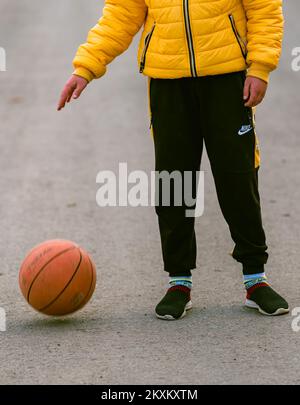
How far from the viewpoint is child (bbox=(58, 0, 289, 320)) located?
520 centimetres

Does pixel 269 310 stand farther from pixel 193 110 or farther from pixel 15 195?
pixel 15 195

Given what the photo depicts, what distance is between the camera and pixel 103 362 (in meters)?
4.78

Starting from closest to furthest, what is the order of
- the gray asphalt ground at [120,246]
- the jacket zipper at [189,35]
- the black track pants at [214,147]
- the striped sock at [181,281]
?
the gray asphalt ground at [120,246] < the jacket zipper at [189,35] < the black track pants at [214,147] < the striped sock at [181,281]

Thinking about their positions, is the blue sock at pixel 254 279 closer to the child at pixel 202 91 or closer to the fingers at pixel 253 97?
the child at pixel 202 91

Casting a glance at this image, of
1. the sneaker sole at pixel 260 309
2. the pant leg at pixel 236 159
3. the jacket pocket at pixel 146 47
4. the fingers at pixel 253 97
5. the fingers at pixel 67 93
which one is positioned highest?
the jacket pocket at pixel 146 47

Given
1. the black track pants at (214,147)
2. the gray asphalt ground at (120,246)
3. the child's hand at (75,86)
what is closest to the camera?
the gray asphalt ground at (120,246)

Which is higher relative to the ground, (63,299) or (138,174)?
(138,174)

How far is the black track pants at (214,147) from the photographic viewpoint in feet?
17.3

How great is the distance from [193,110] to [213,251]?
5.52 ft

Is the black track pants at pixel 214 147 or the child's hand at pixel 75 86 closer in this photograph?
the black track pants at pixel 214 147

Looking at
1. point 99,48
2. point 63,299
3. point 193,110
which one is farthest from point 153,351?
point 99,48

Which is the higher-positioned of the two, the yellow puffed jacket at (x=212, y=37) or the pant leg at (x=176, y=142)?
the yellow puffed jacket at (x=212, y=37)

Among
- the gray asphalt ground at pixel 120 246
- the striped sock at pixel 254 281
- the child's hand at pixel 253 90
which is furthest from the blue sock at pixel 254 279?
the child's hand at pixel 253 90

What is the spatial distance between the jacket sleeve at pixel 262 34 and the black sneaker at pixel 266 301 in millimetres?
1128
